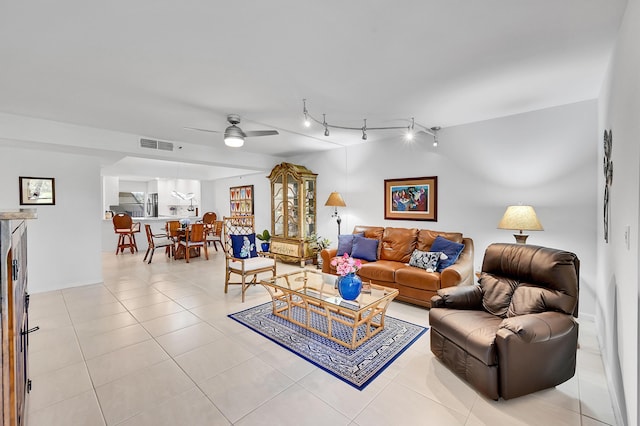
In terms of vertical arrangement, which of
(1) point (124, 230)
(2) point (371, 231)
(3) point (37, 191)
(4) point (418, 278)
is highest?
(3) point (37, 191)

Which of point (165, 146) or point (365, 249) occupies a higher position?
point (165, 146)

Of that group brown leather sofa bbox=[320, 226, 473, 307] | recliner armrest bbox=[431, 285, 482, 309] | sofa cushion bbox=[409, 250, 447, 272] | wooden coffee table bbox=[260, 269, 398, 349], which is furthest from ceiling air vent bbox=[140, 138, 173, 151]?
recliner armrest bbox=[431, 285, 482, 309]

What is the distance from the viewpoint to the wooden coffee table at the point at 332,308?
2.76 meters

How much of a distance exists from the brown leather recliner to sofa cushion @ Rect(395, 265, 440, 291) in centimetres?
75

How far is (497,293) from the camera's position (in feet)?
8.39

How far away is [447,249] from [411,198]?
3.87 feet

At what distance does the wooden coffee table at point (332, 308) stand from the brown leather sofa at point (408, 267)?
0.58 m

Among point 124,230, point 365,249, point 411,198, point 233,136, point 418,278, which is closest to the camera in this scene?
point 233,136

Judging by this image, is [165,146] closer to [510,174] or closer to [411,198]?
[411,198]

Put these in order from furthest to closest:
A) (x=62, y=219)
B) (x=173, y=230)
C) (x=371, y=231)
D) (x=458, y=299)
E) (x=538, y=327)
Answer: (x=173, y=230), (x=371, y=231), (x=62, y=219), (x=458, y=299), (x=538, y=327)

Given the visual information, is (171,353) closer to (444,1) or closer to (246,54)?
(246,54)

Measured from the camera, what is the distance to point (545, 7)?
5.61 ft

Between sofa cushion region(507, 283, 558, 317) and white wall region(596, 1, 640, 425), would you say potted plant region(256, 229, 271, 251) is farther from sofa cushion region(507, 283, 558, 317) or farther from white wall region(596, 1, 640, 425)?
white wall region(596, 1, 640, 425)

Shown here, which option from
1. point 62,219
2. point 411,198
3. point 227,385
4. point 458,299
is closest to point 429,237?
point 411,198
